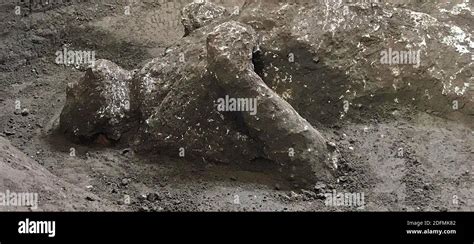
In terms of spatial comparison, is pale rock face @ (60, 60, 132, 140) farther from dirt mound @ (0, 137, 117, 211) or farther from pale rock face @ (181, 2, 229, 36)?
pale rock face @ (181, 2, 229, 36)

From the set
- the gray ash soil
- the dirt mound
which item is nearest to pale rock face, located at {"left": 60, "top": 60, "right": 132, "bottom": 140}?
the gray ash soil

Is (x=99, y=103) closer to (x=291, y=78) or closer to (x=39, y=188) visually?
(x=39, y=188)

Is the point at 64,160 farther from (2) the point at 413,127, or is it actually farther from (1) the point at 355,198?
(2) the point at 413,127

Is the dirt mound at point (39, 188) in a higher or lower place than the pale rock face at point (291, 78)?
lower

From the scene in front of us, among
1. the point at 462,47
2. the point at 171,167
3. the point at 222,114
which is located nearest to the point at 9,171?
the point at 171,167

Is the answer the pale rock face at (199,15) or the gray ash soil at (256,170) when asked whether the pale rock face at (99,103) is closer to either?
the gray ash soil at (256,170)

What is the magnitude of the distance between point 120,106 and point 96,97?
20 cm

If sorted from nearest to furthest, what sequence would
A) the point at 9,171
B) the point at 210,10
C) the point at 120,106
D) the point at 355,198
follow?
the point at 9,171 → the point at 355,198 → the point at 120,106 → the point at 210,10

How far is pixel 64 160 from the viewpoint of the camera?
5168mm

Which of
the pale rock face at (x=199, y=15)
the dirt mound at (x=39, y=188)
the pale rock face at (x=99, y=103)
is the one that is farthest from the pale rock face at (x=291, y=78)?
the dirt mound at (x=39, y=188)

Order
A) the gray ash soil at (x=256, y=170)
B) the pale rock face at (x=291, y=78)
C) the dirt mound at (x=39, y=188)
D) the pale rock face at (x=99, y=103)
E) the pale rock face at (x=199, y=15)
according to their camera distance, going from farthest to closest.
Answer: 1. the pale rock face at (x=199, y=15)
2. the pale rock face at (x=99, y=103)
3. the pale rock face at (x=291, y=78)
4. the gray ash soil at (x=256, y=170)
5. the dirt mound at (x=39, y=188)

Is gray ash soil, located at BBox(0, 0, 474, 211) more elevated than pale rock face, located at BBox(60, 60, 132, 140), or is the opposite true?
pale rock face, located at BBox(60, 60, 132, 140)

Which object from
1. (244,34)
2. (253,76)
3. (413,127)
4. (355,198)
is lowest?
(355,198)
